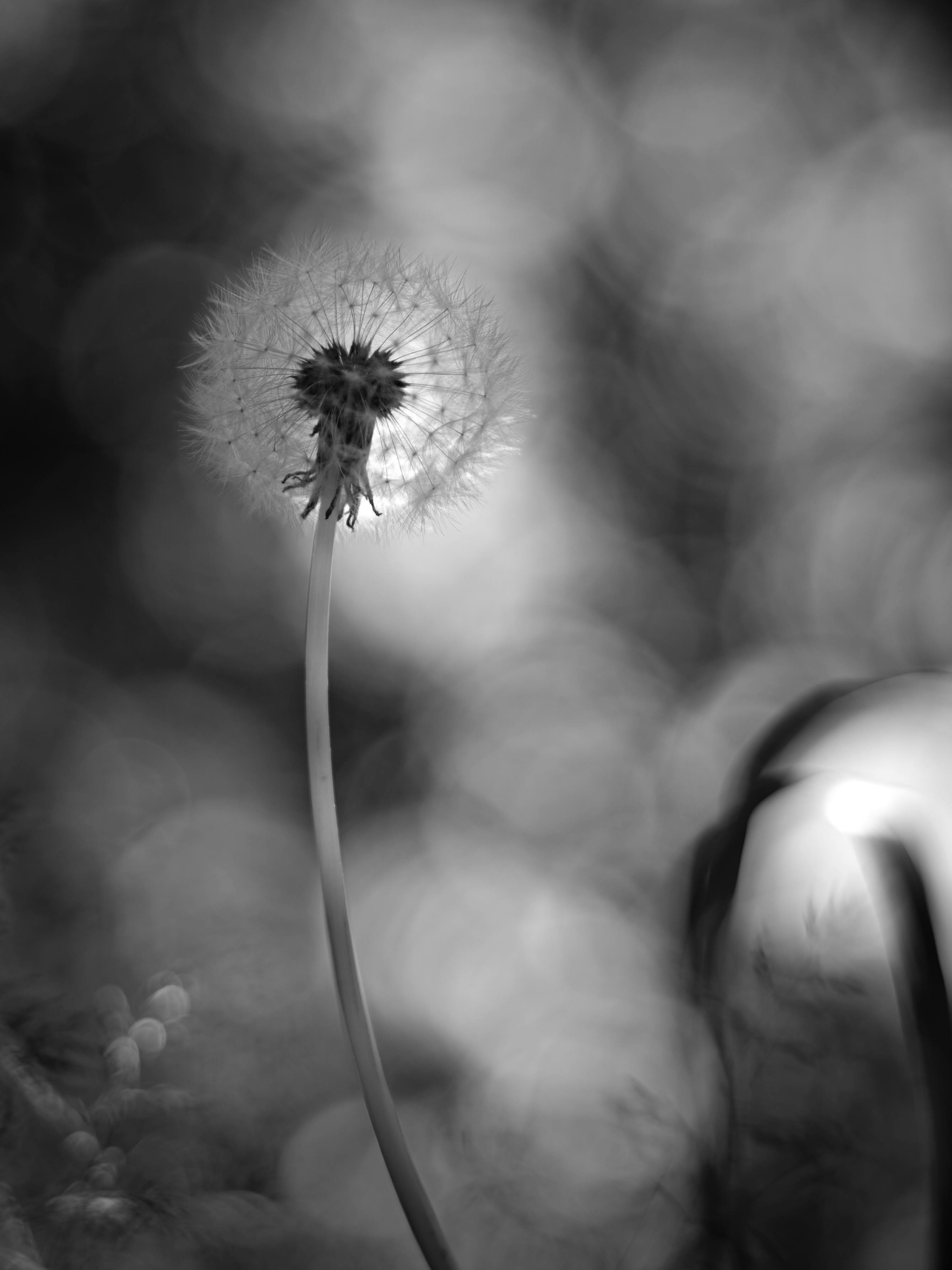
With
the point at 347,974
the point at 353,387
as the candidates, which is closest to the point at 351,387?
the point at 353,387

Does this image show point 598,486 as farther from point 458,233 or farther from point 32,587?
point 32,587

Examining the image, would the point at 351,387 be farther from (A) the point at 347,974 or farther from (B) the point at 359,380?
(A) the point at 347,974

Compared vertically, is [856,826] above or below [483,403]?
below

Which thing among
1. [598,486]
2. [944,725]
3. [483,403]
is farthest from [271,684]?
[944,725]

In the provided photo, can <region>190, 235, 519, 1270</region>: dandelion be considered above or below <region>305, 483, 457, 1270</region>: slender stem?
above

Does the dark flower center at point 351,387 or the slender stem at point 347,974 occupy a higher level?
the dark flower center at point 351,387

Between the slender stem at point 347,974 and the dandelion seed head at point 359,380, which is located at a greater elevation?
the dandelion seed head at point 359,380

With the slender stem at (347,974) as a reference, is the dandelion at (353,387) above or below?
above
